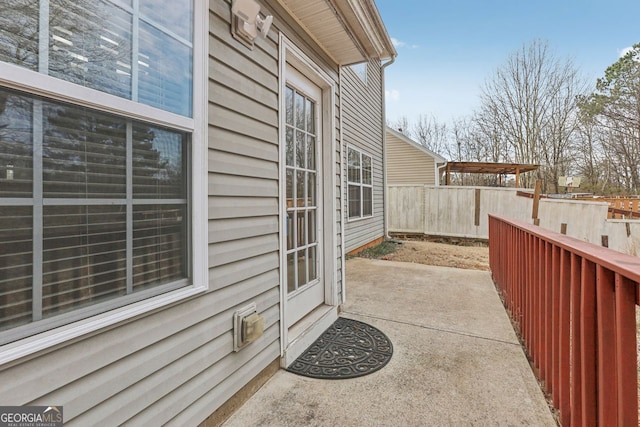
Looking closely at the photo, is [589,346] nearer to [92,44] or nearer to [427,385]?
[427,385]

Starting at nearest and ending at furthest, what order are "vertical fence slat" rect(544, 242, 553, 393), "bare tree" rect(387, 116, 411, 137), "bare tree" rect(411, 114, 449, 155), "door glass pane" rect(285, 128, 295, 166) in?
"vertical fence slat" rect(544, 242, 553, 393) → "door glass pane" rect(285, 128, 295, 166) → "bare tree" rect(411, 114, 449, 155) → "bare tree" rect(387, 116, 411, 137)

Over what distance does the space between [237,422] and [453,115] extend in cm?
2196

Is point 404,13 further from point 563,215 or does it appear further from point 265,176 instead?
point 265,176

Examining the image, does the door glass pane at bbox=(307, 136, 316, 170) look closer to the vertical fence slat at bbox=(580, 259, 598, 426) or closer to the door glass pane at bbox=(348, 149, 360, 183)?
the vertical fence slat at bbox=(580, 259, 598, 426)

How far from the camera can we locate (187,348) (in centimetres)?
138

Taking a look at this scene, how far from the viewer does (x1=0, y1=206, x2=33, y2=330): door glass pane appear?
2.80 feet

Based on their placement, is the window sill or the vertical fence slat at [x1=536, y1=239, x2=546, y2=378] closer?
the window sill

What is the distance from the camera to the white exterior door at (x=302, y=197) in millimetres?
2371

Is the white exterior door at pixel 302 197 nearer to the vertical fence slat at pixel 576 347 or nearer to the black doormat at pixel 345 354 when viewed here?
the black doormat at pixel 345 354

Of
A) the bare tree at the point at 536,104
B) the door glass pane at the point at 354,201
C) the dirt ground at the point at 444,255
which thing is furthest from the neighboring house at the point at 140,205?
the bare tree at the point at 536,104

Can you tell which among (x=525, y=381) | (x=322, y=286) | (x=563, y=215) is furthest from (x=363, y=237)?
(x=525, y=381)

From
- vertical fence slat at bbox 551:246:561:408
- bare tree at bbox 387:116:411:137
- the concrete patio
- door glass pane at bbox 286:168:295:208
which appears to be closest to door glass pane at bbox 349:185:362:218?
the concrete patio

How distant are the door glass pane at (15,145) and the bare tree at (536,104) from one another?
1930cm

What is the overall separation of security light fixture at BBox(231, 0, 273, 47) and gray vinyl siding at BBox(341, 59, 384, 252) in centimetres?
387
